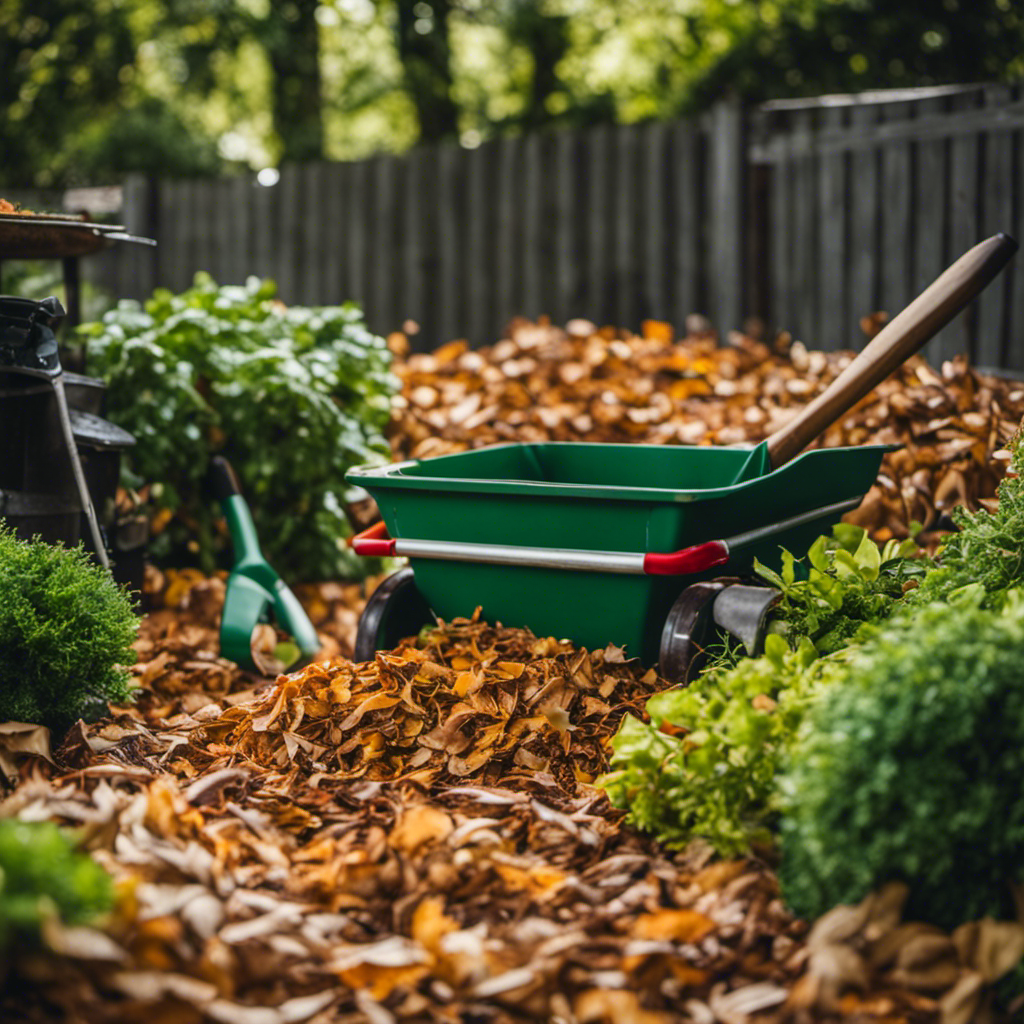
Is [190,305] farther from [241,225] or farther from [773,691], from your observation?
[241,225]

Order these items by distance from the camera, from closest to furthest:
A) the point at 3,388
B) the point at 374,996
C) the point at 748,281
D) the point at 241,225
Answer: the point at 374,996
the point at 3,388
the point at 748,281
the point at 241,225

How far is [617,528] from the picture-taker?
2588 millimetres

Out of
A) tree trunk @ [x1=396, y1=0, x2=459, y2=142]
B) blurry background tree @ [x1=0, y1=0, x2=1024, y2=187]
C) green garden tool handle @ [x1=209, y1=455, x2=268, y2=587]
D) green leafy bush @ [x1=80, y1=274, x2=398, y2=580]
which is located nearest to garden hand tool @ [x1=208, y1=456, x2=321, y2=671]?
green garden tool handle @ [x1=209, y1=455, x2=268, y2=587]

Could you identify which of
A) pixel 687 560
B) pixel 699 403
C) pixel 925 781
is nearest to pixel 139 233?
pixel 699 403

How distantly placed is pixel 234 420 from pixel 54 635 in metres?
1.85

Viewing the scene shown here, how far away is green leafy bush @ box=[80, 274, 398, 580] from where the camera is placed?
12.9 feet

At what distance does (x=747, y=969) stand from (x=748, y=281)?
471 cm

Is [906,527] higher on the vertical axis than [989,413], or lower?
lower

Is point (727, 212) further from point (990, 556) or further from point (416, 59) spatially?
point (416, 59)

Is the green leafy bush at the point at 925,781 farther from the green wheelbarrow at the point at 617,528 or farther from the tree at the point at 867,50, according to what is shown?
the tree at the point at 867,50

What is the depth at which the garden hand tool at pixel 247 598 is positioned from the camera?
11.3 feet

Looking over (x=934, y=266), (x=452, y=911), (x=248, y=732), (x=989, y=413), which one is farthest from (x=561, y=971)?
(x=934, y=266)

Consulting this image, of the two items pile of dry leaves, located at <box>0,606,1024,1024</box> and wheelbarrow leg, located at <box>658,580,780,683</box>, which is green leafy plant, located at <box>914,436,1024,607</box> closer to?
wheelbarrow leg, located at <box>658,580,780,683</box>

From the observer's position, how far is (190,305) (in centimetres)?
435
